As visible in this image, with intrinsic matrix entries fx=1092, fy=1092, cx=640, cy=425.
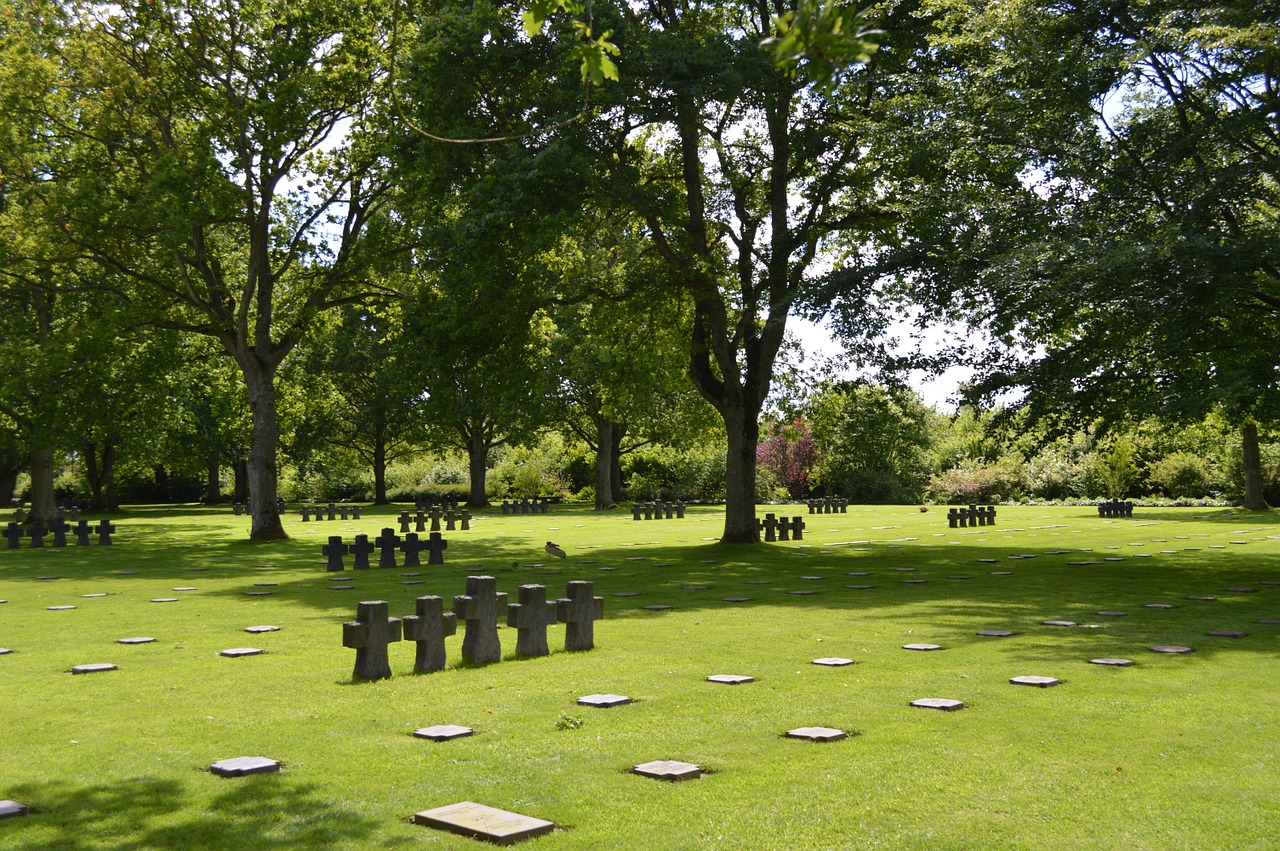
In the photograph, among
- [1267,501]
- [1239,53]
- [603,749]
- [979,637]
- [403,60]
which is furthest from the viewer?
[1267,501]

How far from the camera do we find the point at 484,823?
180 inches

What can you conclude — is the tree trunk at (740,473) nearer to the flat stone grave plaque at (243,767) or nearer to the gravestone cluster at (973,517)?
the gravestone cluster at (973,517)

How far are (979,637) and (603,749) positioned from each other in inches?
216

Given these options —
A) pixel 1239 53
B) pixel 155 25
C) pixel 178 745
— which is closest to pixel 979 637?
pixel 178 745

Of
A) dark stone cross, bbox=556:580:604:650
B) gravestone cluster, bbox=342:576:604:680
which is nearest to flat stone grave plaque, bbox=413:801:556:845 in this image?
gravestone cluster, bbox=342:576:604:680

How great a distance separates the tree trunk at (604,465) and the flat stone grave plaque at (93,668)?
37978mm

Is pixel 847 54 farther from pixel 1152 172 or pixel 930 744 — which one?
pixel 1152 172

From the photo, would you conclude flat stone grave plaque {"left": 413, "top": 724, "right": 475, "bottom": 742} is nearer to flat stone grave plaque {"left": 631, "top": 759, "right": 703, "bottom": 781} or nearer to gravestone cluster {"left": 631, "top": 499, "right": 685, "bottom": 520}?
flat stone grave plaque {"left": 631, "top": 759, "right": 703, "bottom": 781}

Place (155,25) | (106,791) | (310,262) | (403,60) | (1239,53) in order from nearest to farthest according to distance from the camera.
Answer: (106,791), (1239,53), (403,60), (155,25), (310,262)

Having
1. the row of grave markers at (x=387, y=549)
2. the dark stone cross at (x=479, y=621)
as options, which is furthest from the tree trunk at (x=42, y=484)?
the dark stone cross at (x=479, y=621)

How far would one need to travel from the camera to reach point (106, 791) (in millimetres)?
5152

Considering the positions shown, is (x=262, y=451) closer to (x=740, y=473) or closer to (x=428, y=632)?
(x=740, y=473)

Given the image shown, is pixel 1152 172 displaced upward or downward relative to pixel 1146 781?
upward

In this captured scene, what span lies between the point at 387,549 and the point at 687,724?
14.0 meters
